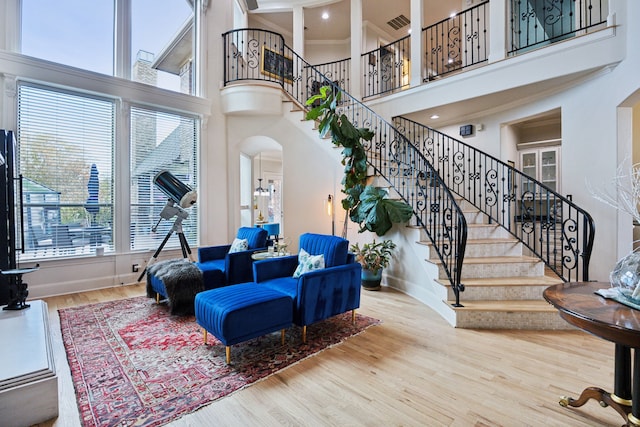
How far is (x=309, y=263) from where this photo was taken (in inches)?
123

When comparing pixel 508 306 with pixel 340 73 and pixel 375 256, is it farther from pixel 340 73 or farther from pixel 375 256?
pixel 340 73

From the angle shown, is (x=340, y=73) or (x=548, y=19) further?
(x=340, y=73)

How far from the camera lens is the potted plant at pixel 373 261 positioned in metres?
4.30

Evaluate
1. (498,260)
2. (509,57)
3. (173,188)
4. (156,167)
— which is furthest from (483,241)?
(156,167)

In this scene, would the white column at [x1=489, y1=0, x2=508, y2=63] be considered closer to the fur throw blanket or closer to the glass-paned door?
the glass-paned door

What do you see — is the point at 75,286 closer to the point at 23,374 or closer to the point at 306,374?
the point at 23,374

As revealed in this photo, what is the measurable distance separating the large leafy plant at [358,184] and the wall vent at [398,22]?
15.7ft

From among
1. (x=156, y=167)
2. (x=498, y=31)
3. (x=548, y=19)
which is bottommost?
(x=156, y=167)

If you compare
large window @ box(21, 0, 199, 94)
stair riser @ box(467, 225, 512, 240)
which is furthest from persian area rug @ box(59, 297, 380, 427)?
large window @ box(21, 0, 199, 94)

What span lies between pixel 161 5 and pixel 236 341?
574 centimetres

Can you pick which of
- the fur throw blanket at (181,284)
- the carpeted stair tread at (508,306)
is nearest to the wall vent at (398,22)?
the carpeted stair tread at (508,306)

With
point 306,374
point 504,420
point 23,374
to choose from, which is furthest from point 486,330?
point 23,374

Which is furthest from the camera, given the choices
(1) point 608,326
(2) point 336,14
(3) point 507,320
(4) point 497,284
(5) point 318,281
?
(2) point 336,14

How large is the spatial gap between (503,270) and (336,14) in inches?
269
